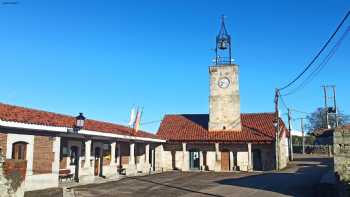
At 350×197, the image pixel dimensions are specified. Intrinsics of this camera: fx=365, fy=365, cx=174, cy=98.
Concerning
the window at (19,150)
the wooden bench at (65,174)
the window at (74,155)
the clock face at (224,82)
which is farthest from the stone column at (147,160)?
the window at (19,150)

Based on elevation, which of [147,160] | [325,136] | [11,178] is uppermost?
[325,136]

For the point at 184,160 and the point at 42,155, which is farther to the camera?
the point at 184,160

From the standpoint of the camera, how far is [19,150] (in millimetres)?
15328

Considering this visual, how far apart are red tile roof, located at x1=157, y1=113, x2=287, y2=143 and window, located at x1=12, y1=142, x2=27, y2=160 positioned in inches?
688

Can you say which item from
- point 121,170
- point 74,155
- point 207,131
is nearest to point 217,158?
point 207,131

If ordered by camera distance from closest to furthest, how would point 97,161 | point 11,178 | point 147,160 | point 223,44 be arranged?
point 11,178 < point 97,161 < point 147,160 < point 223,44

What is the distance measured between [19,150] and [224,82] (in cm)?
2054

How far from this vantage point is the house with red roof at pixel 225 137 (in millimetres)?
29944

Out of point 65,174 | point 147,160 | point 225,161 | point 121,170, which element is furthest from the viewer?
point 225,161

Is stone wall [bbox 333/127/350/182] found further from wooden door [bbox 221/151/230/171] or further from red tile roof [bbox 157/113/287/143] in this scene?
wooden door [bbox 221/151/230/171]

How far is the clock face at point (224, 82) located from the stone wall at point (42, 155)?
18.5 m

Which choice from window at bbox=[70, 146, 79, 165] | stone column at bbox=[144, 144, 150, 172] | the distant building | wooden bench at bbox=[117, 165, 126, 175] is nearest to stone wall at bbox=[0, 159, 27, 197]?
the distant building

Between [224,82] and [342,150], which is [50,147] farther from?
[224,82]

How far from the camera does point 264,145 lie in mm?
30047
